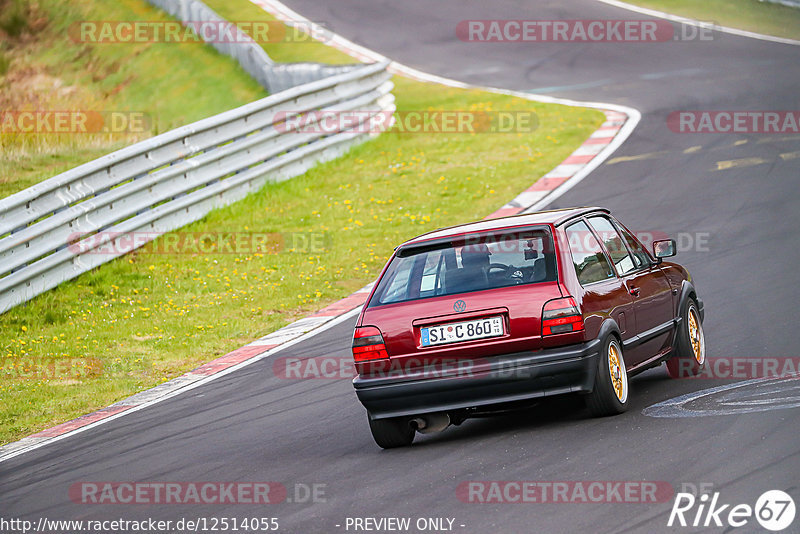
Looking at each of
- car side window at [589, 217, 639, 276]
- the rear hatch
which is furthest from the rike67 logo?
car side window at [589, 217, 639, 276]

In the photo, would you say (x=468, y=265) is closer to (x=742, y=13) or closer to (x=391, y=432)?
(x=391, y=432)

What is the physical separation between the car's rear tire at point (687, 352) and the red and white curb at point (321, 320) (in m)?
3.94

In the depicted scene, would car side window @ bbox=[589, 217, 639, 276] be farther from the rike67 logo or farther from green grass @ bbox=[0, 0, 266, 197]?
green grass @ bbox=[0, 0, 266, 197]

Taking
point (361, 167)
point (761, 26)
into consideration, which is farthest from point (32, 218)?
point (761, 26)

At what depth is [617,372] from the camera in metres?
7.27

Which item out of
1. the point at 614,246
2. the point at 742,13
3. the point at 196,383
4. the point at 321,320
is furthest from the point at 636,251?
the point at 742,13

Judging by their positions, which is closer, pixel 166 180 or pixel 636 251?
pixel 636 251

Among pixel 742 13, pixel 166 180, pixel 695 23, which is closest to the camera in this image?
pixel 166 180

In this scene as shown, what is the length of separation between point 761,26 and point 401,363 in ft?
72.5

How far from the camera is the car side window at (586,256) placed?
7281mm

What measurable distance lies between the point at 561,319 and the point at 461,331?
0.62 meters

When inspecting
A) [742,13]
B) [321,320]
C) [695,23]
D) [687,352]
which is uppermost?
[742,13]

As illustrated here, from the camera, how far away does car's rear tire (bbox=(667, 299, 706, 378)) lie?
8.38 metres

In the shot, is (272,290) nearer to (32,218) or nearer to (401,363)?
(32,218)
